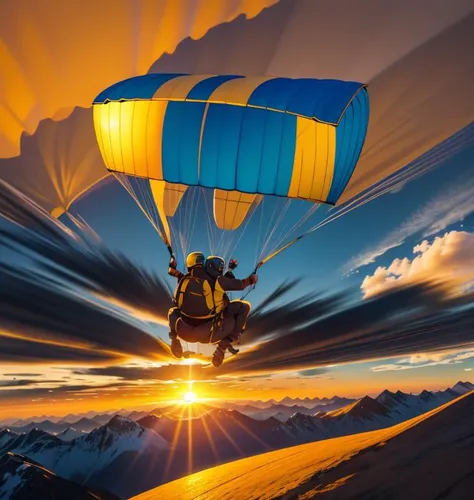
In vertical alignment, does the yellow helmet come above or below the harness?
above

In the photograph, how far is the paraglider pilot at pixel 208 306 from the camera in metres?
14.1

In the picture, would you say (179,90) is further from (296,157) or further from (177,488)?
(177,488)

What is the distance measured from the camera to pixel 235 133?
14805mm

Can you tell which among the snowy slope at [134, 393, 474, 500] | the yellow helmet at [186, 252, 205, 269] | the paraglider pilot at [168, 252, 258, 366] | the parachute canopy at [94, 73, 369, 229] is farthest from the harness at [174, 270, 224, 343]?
the snowy slope at [134, 393, 474, 500]

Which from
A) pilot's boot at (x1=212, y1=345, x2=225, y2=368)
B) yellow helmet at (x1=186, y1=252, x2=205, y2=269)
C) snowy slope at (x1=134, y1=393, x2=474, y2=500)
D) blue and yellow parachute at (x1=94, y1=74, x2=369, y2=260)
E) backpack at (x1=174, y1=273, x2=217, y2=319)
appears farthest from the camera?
snowy slope at (x1=134, y1=393, x2=474, y2=500)

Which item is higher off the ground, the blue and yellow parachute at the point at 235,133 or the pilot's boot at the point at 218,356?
the blue and yellow parachute at the point at 235,133

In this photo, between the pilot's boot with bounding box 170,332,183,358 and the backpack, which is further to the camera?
the pilot's boot with bounding box 170,332,183,358

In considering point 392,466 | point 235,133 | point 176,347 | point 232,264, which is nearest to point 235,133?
point 235,133

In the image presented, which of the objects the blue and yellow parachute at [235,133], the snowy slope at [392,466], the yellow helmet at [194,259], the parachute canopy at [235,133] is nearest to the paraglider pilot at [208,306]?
the yellow helmet at [194,259]

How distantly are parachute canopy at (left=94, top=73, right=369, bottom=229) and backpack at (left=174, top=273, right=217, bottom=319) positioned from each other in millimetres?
2685

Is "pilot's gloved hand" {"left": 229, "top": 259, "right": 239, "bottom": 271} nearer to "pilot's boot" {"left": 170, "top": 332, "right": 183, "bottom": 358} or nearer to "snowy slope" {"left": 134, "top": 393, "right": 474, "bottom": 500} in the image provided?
"pilot's boot" {"left": 170, "top": 332, "right": 183, "bottom": 358}

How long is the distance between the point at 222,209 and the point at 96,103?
17.8ft

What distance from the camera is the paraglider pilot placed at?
14.1 m

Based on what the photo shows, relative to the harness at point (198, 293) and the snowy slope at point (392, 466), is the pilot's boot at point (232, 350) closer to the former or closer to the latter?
the harness at point (198, 293)
